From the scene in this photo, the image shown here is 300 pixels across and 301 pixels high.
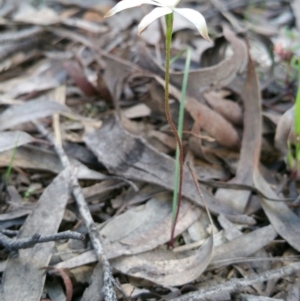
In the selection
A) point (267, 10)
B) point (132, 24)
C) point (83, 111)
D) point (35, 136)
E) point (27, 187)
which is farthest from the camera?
point (267, 10)

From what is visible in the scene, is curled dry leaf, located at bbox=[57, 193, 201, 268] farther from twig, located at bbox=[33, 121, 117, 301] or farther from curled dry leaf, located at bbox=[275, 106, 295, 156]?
curled dry leaf, located at bbox=[275, 106, 295, 156]

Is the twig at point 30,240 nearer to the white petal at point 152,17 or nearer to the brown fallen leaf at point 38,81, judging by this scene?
the white petal at point 152,17

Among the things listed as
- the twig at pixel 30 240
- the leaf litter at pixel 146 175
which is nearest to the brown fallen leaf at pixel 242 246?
the leaf litter at pixel 146 175

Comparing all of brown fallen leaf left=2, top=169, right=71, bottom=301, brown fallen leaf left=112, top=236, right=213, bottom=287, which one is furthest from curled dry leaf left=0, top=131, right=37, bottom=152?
brown fallen leaf left=112, top=236, right=213, bottom=287

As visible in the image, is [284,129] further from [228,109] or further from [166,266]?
[166,266]

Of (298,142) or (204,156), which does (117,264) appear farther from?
(298,142)

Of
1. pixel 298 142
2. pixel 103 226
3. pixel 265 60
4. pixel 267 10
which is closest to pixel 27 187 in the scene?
pixel 103 226
